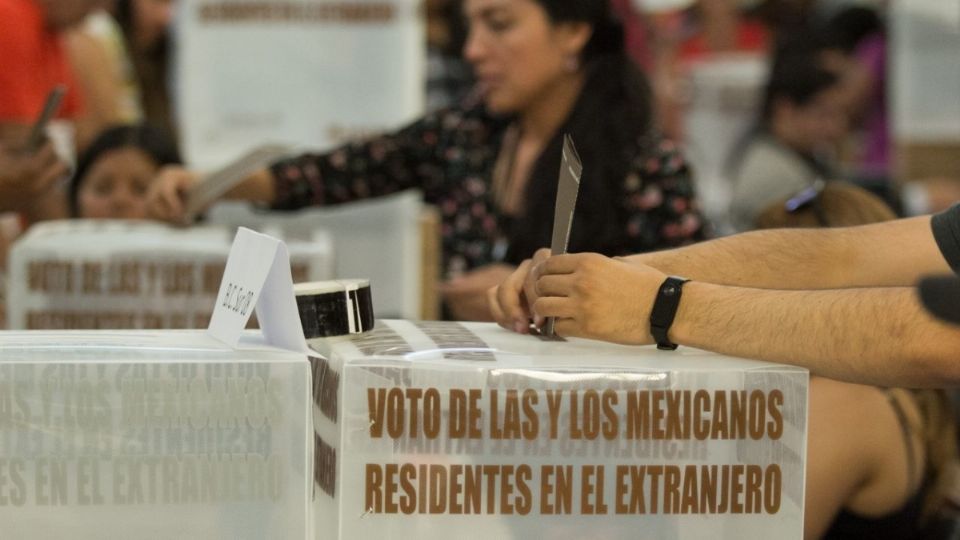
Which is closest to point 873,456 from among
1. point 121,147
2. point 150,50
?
point 121,147

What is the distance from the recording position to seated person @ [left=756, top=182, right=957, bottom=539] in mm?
1685

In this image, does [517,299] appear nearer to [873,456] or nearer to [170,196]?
[873,456]

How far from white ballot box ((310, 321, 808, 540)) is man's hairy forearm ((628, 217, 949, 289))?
17.3 inches

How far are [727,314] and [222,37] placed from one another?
189cm

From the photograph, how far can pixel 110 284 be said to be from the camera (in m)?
1.95

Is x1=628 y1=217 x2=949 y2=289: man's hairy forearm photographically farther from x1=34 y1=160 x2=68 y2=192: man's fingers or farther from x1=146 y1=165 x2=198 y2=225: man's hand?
x1=34 y1=160 x2=68 y2=192: man's fingers

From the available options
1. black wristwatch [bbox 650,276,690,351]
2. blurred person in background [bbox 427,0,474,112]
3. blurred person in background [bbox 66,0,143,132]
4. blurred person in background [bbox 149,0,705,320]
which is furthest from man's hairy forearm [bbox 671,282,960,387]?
blurred person in background [bbox 427,0,474,112]

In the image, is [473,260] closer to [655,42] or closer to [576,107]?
[576,107]

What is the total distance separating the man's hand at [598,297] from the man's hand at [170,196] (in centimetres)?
115

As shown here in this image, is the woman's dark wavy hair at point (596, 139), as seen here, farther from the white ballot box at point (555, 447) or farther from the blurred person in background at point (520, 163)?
the white ballot box at point (555, 447)

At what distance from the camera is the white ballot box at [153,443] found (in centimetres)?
108

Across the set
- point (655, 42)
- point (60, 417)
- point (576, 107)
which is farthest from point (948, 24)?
point (60, 417)

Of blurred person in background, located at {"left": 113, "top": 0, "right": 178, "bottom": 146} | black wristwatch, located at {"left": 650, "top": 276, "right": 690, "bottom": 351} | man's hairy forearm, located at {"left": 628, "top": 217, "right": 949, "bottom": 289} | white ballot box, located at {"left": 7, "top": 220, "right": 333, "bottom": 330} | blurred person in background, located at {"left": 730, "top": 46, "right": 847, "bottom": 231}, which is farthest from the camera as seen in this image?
blurred person in background, located at {"left": 113, "top": 0, "right": 178, "bottom": 146}

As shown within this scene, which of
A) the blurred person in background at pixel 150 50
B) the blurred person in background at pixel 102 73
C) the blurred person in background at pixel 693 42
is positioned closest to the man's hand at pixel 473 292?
the blurred person in background at pixel 102 73
